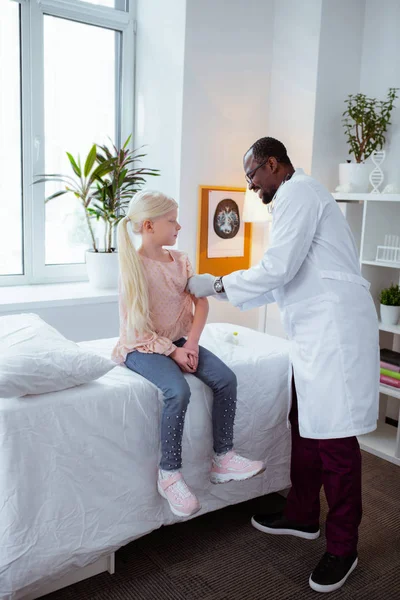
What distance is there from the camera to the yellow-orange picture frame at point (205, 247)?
133 inches

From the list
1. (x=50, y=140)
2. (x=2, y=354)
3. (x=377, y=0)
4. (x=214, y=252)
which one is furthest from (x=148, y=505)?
(x=377, y=0)

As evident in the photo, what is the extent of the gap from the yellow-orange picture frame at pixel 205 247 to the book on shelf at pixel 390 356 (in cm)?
106

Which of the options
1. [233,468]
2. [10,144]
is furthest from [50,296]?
[233,468]

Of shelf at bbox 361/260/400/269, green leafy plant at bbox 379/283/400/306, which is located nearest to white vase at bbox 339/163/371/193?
shelf at bbox 361/260/400/269

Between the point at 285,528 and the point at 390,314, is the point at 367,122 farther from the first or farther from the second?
the point at 285,528

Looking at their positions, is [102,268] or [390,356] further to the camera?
[102,268]

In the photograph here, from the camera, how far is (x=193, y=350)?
204cm

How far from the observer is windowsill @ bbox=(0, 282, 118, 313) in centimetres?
301

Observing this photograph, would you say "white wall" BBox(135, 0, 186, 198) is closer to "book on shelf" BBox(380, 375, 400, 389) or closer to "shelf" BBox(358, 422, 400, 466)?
"book on shelf" BBox(380, 375, 400, 389)

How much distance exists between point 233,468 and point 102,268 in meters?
1.77

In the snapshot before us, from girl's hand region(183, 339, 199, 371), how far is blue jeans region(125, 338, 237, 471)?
34mm

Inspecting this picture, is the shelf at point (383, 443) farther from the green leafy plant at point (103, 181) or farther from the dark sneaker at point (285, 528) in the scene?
the green leafy plant at point (103, 181)

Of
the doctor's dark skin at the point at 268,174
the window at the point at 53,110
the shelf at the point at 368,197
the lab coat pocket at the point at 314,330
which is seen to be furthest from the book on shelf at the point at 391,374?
the window at the point at 53,110

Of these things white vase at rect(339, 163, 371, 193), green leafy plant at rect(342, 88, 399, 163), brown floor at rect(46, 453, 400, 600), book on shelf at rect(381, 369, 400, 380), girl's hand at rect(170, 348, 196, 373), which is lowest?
brown floor at rect(46, 453, 400, 600)
